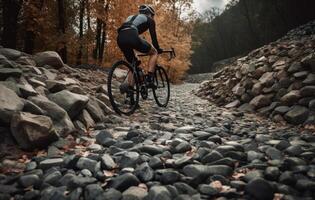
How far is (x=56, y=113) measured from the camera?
183 inches

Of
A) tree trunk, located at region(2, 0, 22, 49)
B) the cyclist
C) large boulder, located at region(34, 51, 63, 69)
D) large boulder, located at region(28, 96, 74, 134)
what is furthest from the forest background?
A: large boulder, located at region(28, 96, 74, 134)

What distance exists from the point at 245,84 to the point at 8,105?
262 inches

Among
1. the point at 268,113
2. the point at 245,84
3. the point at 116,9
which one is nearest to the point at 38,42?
the point at 116,9

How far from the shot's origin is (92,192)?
2.67 metres

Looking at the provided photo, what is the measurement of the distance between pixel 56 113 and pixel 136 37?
7.70ft

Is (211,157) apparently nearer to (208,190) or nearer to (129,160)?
(208,190)

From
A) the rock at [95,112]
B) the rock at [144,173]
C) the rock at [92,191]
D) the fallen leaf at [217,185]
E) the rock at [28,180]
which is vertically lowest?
the rock at [28,180]

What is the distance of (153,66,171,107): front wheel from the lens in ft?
26.4

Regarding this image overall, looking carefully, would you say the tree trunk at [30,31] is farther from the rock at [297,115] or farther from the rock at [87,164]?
the rock at [87,164]

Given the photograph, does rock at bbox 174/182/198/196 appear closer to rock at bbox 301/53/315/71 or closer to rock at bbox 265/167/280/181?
rock at bbox 265/167/280/181

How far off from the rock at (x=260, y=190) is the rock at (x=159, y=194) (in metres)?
0.70

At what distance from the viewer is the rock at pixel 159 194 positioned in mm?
2539

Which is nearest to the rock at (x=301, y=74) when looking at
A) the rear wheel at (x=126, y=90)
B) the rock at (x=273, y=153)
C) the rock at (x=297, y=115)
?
the rock at (x=297, y=115)

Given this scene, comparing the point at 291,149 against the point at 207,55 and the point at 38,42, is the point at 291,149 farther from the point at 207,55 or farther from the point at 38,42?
the point at 207,55
